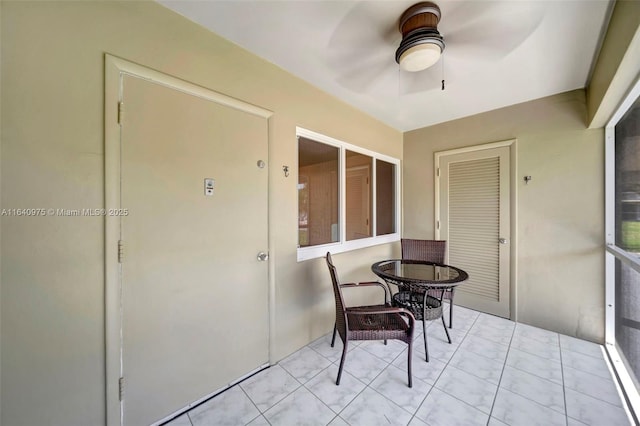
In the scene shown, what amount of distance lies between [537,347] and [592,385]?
1.65 ft

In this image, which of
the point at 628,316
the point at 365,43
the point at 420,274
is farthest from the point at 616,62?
the point at 628,316

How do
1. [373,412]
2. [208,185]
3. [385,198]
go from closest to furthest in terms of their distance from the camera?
[373,412] < [208,185] < [385,198]

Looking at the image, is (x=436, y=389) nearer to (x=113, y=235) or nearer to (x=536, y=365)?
(x=536, y=365)

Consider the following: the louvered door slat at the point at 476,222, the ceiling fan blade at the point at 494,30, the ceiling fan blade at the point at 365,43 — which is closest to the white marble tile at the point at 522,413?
the louvered door slat at the point at 476,222

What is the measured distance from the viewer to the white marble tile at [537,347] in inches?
85.7

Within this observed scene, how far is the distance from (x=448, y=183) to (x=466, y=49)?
1883mm

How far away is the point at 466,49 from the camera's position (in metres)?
1.80

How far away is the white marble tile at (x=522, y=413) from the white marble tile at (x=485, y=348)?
49cm

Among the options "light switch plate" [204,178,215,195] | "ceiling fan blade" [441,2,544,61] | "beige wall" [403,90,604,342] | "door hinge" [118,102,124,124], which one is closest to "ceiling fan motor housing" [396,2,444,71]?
"ceiling fan blade" [441,2,544,61]

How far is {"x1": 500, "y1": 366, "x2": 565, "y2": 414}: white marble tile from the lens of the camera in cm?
165

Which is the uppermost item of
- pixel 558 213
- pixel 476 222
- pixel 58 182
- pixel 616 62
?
pixel 616 62

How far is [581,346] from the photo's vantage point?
7.59ft

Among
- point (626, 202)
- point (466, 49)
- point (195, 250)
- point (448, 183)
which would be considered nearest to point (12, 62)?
point (195, 250)

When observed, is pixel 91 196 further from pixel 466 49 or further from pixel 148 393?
pixel 466 49
